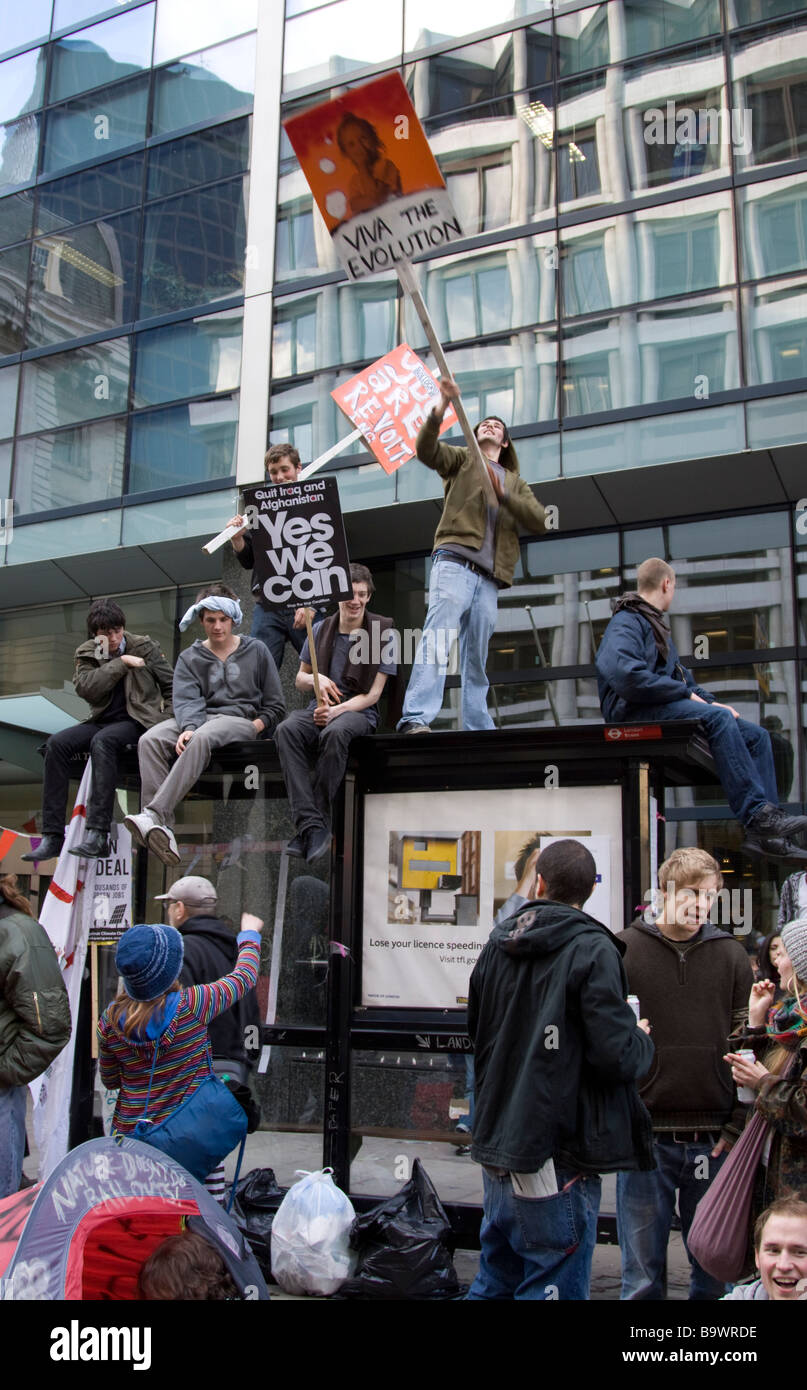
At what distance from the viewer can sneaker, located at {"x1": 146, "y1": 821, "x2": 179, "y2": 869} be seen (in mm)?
6547

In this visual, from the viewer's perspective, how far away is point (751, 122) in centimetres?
1220

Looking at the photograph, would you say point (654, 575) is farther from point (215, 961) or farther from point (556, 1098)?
point (556, 1098)

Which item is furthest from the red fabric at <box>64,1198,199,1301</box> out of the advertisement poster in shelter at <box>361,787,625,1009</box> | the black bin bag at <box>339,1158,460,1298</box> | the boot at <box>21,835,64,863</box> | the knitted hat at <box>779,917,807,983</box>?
the boot at <box>21,835,64,863</box>

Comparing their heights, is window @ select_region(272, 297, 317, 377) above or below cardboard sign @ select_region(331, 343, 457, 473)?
above

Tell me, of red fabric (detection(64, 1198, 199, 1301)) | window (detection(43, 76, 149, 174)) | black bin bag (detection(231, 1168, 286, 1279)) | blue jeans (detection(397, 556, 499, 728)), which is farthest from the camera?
window (detection(43, 76, 149, 174))

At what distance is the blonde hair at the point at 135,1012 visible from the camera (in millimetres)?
4445

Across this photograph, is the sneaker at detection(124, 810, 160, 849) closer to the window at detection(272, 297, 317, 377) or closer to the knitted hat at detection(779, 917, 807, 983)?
the knitted hat at detection(779, 917, 807, 983)

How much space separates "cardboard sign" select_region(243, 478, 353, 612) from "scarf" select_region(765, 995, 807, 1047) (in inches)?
144

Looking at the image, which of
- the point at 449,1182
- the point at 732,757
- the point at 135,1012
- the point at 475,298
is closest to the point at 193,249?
the point at 475,298

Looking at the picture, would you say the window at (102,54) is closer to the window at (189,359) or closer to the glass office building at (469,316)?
the glass office building at (469,316)

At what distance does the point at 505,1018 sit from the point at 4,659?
14.7 metres

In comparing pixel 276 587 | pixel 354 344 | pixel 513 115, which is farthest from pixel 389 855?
pixel 513 115

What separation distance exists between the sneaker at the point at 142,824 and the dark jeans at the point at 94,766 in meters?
0.51

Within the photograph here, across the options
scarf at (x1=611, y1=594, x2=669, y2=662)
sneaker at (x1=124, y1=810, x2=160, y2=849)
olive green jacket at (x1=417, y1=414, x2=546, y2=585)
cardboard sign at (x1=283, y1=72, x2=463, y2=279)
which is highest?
cardboard sign at (x1=283, y1=72, x2=463, y2=279)
